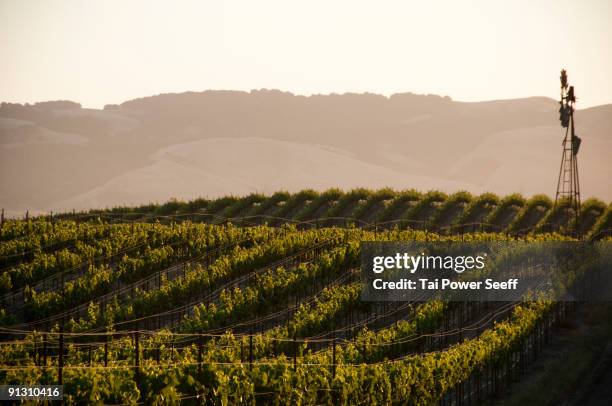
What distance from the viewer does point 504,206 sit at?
5031cm

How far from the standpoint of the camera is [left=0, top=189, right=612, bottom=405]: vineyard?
1827 centimetres

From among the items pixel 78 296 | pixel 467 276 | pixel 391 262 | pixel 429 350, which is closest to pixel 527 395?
pixel 429 350

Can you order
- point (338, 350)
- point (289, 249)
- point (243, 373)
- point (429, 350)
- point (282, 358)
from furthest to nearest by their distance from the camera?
point (289, 249) < point (429, 350) < point (338, 350) < point (282, 358) < point (243, 373)

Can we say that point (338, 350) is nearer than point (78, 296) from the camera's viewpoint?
Yes

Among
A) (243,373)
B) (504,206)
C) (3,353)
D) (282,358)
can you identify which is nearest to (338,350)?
(282,358)

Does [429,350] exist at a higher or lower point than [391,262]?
lower

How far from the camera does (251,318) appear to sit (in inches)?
1153

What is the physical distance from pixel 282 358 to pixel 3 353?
310 inches

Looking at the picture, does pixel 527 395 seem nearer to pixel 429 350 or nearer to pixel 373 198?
pixel 429 350

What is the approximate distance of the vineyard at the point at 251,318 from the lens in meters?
18.3

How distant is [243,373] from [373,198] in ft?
118

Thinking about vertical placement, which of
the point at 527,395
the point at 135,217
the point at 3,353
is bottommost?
the point at 527,395

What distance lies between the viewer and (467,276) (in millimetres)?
32125

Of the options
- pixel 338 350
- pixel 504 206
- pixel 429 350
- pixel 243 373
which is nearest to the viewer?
pixel 243 373
